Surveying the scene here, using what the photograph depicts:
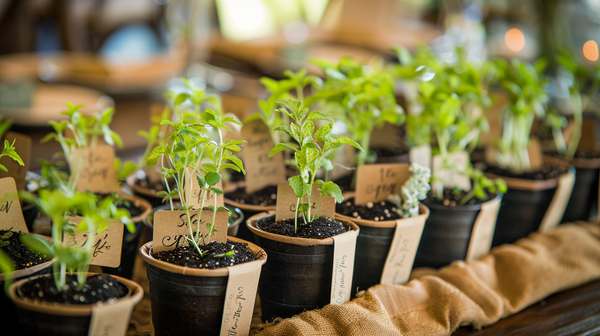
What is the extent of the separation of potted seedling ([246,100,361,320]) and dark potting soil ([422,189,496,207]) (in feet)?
1.26

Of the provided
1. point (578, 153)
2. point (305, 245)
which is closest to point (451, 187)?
point (305, 245)

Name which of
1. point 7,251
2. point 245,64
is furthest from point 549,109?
point 245,64

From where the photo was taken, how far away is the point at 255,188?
134 cm

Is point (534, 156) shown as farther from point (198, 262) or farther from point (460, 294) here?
point (198, 262)

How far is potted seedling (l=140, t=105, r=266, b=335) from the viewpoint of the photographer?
33.3 inches

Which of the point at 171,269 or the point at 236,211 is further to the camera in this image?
the point at 236,211

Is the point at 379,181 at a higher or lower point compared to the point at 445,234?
higher

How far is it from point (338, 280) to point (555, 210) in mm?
993

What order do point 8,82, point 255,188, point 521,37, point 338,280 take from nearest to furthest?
point 338,280
point 255,188
point 8,82
point 521,37

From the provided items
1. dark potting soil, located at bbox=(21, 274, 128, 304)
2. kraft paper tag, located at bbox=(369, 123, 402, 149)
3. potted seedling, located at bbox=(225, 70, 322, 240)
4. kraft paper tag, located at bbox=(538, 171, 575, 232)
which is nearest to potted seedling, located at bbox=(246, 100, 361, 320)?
potted seedling, located at bbox=(225, 70, 322, 240)

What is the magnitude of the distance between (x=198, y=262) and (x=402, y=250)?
0.52 metres

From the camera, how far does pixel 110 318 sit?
0.73m

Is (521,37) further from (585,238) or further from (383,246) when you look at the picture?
(383,246)

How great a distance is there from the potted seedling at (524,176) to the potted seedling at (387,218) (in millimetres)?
470
